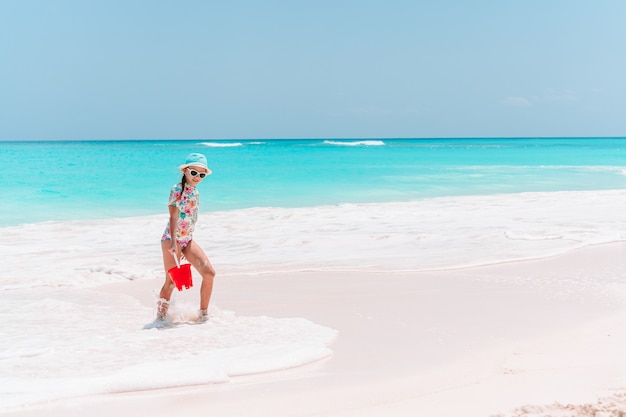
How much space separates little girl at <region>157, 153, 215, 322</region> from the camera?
17.9 feet

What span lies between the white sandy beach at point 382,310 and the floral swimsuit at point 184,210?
68 cm

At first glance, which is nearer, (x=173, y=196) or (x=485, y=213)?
(x=173, y=196)

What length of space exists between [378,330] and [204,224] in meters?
8.82

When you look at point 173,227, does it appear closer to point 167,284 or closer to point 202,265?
point 202,265

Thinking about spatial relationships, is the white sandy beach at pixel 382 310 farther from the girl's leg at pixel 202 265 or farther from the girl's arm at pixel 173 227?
the girl's arm at pixel 173 227

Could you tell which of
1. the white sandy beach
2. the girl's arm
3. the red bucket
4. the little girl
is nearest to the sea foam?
the white sandy beach

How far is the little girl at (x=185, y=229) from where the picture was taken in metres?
5.47

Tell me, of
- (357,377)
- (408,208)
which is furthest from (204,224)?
(357,377)

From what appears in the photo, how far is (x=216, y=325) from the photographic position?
555 cm

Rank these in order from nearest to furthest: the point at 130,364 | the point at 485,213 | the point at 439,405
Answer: the point at 439,405 → the point at 130,364 → the point at 485,213

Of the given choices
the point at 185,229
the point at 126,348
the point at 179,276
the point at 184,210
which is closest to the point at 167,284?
the point at 179,276

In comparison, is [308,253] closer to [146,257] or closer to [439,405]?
[146,257]

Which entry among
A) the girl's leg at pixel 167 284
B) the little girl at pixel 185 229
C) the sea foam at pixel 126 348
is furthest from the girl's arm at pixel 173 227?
the sea foam at pixel 126 348

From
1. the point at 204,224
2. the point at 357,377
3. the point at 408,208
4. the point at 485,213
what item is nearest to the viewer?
the point at 357,377
